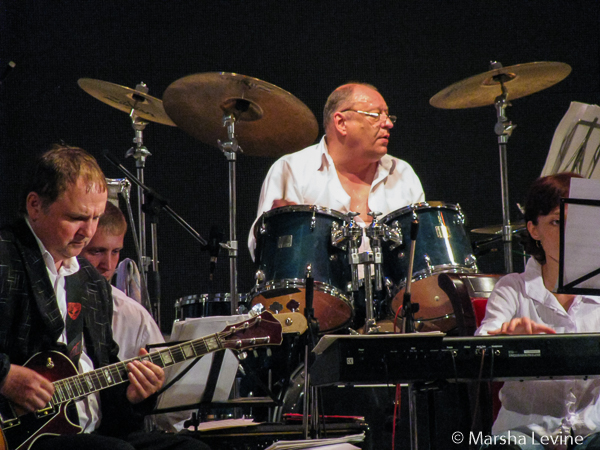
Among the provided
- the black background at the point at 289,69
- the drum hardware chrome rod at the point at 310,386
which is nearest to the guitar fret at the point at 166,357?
the drum hardware chrome rod at the point at 310,386

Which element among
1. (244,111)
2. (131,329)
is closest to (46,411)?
(131,329)

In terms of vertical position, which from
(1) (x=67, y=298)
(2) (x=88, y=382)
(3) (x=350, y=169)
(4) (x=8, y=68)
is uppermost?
(4) (x=8, y=68)

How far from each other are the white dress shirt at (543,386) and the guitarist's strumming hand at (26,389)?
1.52 meters

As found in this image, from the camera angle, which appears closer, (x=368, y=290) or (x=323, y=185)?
(x=368, y=290)

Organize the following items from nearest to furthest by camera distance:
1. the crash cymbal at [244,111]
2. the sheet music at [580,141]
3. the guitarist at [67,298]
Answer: the guitarist at [67,298], the sheet music at [580,141], the crash cymbal at [244,111]

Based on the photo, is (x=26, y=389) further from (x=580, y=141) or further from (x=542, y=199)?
(x=580, y=141)

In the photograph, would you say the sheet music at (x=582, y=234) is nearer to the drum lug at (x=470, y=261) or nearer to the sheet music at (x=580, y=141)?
the sheet music at (x=580, y=141)

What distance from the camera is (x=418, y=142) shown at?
6148 mm

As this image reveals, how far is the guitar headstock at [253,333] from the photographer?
2.90m

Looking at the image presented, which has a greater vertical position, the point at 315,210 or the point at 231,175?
the point at 231,175

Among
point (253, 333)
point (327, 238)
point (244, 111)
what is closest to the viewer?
point (253, 333)

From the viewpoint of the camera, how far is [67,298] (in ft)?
8.93

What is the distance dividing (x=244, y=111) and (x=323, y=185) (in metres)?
0.74

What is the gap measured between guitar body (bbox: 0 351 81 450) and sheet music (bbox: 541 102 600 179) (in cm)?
254
